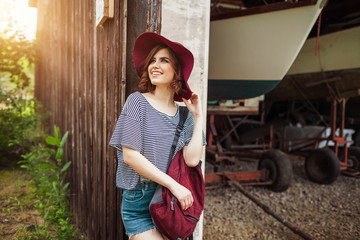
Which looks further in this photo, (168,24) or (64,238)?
(64,238)

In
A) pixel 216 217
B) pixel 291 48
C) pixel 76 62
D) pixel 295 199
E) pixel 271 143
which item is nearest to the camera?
pixel 76 62

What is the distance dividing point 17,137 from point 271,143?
5803 millimetres

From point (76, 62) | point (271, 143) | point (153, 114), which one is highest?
point (76, 62)

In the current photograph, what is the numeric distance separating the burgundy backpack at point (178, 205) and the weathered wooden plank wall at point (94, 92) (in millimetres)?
714

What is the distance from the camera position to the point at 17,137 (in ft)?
16.0

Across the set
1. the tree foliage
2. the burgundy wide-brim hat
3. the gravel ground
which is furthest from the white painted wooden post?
the tree foliage

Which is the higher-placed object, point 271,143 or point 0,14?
point 0,14

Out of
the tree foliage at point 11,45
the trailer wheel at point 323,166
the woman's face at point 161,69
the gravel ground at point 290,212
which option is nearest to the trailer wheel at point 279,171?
the gravel ground at point 290,212

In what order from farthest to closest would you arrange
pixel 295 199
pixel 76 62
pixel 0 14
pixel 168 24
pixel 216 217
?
pixel 0 14
pixel 295 199
pixel 216 217
pixel 76 62
pixel 168 24

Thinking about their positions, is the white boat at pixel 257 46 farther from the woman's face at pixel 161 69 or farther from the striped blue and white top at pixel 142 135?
the striped blue and white top at pixel 142 135

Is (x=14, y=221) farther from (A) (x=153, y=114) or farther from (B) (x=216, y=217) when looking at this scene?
(A) (x=153, y=114)

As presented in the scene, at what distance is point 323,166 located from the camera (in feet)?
17.5

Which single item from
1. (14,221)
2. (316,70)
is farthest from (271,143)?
(14,221)

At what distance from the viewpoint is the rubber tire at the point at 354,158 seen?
19.5 feet
